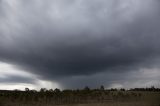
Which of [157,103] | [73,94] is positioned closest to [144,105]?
[157,103]

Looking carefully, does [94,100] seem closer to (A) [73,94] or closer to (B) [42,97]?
(A) [73,94]

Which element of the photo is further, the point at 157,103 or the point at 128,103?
the point at 128,103

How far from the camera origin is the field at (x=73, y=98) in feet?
241

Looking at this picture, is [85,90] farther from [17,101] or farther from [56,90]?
[17,101]

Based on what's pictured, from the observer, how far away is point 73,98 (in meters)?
80.9

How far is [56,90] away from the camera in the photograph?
84.4m

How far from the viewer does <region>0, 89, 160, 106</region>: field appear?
7356 centimetres

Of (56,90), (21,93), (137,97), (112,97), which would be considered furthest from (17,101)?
(137,97)

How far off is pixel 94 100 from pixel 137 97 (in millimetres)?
12032

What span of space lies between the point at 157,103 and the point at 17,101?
3374 cm

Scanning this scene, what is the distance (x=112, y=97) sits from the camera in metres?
84.1

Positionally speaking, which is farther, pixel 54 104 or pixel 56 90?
pixel 56 90

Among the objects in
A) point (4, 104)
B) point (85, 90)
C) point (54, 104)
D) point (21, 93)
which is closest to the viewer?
point (4, 104)

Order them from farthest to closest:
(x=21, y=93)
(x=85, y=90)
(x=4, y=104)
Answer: (x=85, y=90), (x=21, y=93), (x=4, y=104)
